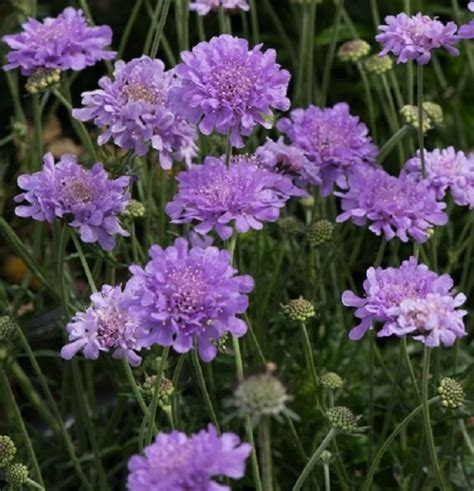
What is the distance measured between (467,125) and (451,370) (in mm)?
915

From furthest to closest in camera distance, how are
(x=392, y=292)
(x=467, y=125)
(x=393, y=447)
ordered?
(x=467, y=125), (x=393, y=447), (x=392, y=292)

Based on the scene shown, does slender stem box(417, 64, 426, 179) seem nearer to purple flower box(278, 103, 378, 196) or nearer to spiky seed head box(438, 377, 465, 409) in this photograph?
purple flower box(278, 103, 378, 196)

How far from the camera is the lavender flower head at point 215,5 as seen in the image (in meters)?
1.63

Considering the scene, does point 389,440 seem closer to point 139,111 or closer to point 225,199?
point 225,199

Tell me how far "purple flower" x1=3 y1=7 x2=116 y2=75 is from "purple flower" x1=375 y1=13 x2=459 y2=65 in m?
0.40

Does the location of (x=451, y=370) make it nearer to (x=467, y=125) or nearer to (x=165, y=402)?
(x=165, y=402)

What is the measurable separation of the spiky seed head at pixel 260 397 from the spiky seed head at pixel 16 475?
1.61ft

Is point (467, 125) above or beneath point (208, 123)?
beneath

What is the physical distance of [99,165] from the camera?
132 cm

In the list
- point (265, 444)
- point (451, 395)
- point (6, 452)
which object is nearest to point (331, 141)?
point (451, 395)

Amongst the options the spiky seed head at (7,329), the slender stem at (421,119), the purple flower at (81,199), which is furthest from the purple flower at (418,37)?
the spiky seed head at (7,329)

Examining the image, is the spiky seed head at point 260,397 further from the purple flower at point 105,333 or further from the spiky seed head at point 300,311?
the spiky seed head at point 300,311

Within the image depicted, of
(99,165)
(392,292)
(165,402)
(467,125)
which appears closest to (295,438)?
(165,402)

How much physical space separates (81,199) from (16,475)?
34cm
